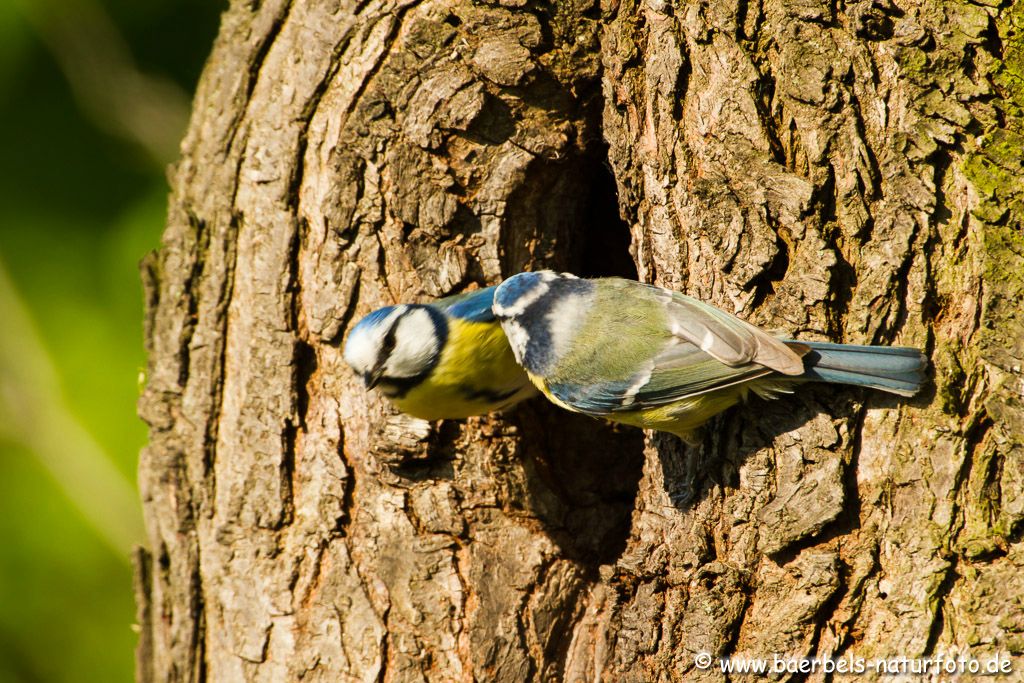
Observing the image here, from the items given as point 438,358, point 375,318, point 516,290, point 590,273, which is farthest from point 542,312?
point 590,273

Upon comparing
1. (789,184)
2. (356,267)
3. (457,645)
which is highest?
(789,184)

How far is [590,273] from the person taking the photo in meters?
2.91

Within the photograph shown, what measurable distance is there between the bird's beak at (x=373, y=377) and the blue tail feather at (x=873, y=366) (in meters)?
1.10

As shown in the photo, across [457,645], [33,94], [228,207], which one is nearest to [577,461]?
[457,645]

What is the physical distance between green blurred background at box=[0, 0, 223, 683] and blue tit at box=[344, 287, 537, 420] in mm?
1374

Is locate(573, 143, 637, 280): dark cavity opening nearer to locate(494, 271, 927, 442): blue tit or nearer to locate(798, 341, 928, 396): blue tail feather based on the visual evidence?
locate(494, 271, 927, 442): blue tit

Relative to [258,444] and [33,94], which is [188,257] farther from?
[33,94]

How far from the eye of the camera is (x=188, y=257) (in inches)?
108

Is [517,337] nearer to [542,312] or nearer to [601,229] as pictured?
[542,312]

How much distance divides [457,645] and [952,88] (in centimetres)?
193

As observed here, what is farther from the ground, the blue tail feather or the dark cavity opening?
the dark cavity opening

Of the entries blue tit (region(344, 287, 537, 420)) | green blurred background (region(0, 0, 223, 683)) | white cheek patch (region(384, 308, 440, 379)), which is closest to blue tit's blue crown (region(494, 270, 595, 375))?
blue tit (region(344, 287, 537, 420))

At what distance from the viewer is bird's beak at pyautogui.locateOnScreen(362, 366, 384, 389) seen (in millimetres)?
2330

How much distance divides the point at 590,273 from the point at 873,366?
3.81 feet
